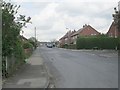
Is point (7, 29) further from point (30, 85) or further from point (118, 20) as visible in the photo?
point (118, 20)

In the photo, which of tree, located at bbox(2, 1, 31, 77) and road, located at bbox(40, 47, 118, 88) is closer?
road, located at bbox(40, 47, 118, 88)

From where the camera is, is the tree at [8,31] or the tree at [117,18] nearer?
the tree at [8,31]

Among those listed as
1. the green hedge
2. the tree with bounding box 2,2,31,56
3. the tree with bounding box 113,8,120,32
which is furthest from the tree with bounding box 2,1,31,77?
the green hedge

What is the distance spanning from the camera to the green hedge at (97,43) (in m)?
74.9

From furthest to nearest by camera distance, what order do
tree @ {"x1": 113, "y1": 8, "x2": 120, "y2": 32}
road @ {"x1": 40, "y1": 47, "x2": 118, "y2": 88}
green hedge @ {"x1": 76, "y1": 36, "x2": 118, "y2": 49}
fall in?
green hedge @ {"x1": 76, "y1": 36, "x2": 118, "y2": 49} < tree @ {"x1": 113, "y1": 8, "x2": 120, "y2": 32} < road @ {"x1": 40, "y1": 47, "x2": 118, "y2": 88}

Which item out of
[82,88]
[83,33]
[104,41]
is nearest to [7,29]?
[82,88]

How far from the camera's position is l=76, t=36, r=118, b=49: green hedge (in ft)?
246

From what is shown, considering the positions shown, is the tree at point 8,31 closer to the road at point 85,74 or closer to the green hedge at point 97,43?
the road at point 85,74

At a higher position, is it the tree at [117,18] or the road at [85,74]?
the tree at [117,18]

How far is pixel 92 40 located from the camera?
77.2 m

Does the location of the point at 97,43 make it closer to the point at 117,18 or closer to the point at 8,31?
the point at 117,18

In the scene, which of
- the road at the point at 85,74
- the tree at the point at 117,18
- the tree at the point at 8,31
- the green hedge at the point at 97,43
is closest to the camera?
the road at the point at 85,74

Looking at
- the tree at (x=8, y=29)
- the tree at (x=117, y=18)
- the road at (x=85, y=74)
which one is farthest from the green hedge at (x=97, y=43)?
the tree at (x=8, y=29)

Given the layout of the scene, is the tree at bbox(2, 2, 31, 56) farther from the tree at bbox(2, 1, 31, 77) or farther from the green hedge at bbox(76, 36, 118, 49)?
the green hedge at bbox(76, 36, 118, 49)
